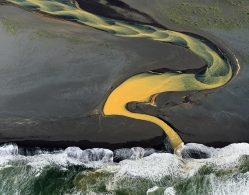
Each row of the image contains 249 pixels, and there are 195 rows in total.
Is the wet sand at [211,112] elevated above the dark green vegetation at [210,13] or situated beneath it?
situated beneath

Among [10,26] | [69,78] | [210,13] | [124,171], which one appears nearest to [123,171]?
[124,171]

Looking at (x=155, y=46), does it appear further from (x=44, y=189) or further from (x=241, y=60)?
(x=44, y=189)

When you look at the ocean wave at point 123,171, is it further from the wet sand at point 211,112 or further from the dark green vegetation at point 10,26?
the dark green vegetation at point 10,26

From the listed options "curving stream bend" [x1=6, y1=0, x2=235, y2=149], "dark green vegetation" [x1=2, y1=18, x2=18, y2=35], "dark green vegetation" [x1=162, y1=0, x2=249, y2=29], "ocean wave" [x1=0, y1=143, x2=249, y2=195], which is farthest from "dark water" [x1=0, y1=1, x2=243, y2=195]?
"dark green vegetation" [x1=162, y1=0, x2=249, y2=29]

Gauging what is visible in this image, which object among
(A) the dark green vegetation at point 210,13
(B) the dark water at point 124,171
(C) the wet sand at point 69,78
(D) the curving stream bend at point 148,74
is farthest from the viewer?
(A) the dark green vegetation at point 210,13

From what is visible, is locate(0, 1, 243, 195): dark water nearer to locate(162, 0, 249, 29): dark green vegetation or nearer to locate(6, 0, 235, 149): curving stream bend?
locate(6, 0, 235, 149): curving stream bend

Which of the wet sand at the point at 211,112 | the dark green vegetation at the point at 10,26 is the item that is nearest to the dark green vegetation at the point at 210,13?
the wet sand at the point at 211,112
